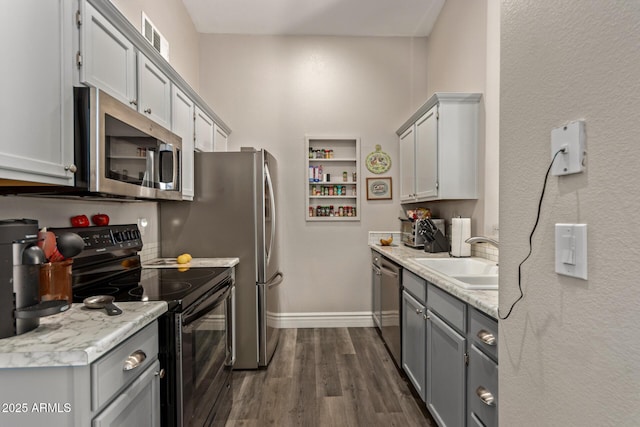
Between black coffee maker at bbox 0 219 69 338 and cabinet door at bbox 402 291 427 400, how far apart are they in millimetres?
1813

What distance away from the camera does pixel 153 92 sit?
2105 millimetres

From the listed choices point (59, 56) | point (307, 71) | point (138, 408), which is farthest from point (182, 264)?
point (307, 71)

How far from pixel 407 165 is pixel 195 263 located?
2238 millimetres

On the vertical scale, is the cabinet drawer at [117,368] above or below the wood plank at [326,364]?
above

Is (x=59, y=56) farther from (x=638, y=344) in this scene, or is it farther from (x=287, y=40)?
(x=287, y=40)

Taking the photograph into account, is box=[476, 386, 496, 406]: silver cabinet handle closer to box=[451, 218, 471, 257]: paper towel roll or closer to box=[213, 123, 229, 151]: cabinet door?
box=[451, 218, 471, 257]: paper towel roll

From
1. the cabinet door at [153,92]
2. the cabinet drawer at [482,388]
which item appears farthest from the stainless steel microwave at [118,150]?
the cabinet drawer at [482,388]

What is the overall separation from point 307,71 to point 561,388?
12.3ft

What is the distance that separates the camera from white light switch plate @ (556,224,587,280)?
26.2 inches

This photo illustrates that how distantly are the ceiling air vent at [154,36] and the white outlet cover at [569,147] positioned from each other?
102 inches

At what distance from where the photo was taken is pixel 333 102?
3.88 m

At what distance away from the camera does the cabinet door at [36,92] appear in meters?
1.06

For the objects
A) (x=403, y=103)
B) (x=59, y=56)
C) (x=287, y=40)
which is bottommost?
(x=59, y=56)

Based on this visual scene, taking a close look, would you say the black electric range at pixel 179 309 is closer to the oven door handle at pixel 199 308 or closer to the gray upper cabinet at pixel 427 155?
the oven door handle at pixel 199 308
